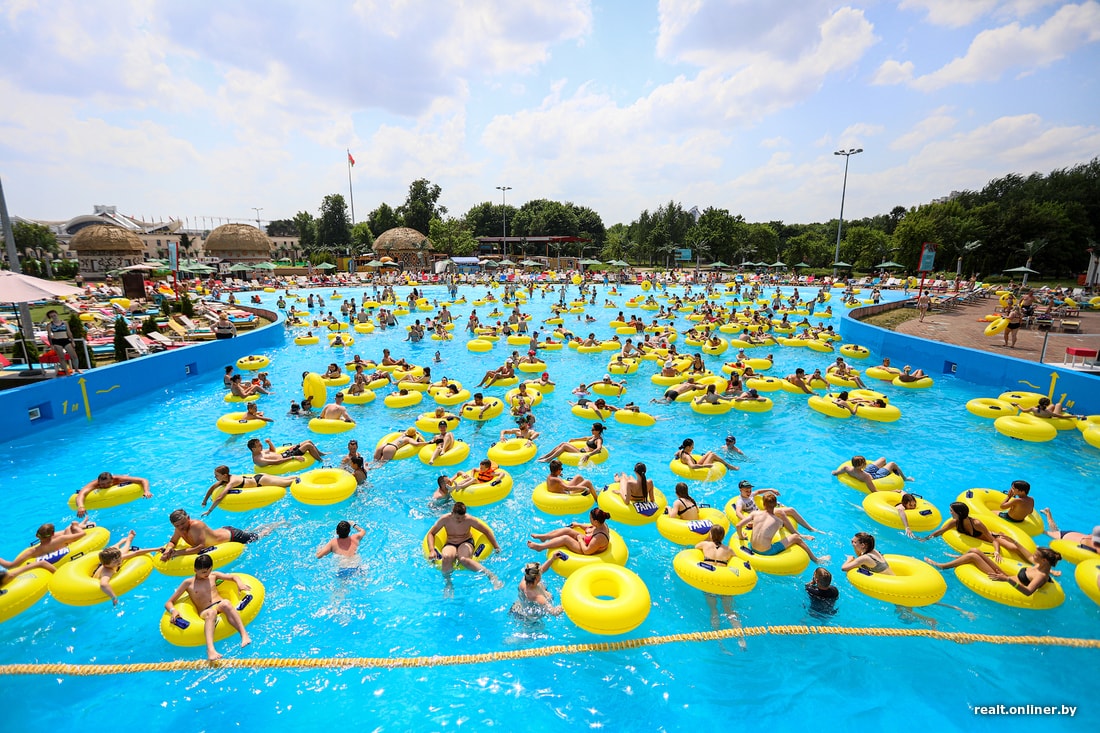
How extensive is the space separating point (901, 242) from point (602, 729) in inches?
1999

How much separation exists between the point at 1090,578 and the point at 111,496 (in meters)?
12.1

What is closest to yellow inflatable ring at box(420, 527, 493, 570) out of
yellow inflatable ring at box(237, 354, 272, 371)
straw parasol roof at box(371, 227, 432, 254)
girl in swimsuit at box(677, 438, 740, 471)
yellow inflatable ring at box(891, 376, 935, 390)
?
girl in swimsuit at box(677, 438, 740, 471)

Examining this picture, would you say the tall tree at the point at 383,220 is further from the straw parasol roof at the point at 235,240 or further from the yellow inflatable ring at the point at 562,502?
the yellow inflatable ring at the point at 562,502

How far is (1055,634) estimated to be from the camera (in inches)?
195

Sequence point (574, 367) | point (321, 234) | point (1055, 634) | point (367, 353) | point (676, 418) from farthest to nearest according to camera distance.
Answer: point (321, 234) → point (367, 353) → point (574, 367) → point (676, 418) → point (1055, 634)

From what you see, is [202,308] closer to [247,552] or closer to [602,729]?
[247,552]

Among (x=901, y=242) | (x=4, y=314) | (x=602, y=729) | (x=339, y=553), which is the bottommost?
(x=602, y=729)

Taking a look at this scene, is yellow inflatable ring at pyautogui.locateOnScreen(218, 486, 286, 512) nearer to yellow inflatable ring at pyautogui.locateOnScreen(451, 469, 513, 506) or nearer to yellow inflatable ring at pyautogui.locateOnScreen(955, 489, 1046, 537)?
yellow inflatable ring at pyautogui.locateOnScreen(451, 469, 513, 506)

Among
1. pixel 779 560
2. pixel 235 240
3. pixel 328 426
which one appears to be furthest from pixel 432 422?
pixel 235 240

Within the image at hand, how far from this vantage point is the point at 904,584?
5148 millimetres

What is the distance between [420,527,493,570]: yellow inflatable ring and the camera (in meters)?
5.93

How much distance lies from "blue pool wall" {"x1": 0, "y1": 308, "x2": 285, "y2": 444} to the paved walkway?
22927mm

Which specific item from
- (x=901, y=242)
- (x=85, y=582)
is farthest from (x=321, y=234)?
(x=85, y=582)

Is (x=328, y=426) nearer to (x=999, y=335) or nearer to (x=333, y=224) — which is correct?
(x=999, y=335)
